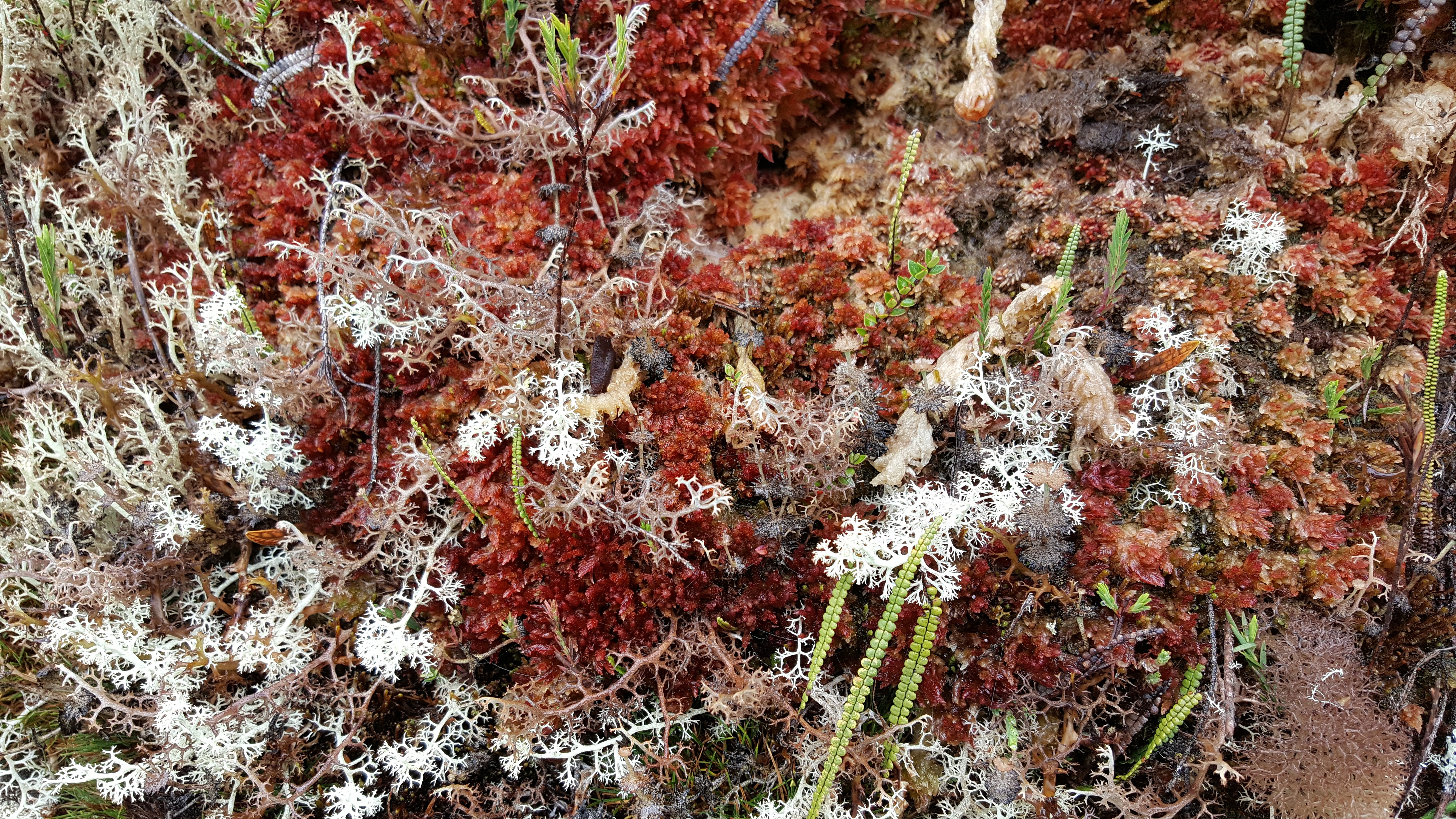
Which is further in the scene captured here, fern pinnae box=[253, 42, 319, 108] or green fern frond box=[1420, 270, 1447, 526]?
fern pinnae box=[253, 42, 319, 108]

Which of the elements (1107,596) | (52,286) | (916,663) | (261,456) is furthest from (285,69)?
(1107,596)

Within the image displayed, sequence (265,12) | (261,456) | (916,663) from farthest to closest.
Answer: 1. (265,12)
2. (261,456)
3. (916,663)

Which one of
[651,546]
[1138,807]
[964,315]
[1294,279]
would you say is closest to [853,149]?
[964,315]

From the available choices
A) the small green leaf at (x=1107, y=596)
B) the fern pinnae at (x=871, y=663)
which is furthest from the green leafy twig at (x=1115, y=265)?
the fern pinnae at (x=871, y=663)

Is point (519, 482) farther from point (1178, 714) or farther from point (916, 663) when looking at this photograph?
point (1178, 714)

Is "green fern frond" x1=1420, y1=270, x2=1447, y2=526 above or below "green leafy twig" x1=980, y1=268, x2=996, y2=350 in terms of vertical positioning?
below

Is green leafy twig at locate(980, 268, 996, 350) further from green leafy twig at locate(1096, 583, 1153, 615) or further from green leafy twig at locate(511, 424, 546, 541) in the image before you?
green leafy twig at locate(511, 424, 546, 541)

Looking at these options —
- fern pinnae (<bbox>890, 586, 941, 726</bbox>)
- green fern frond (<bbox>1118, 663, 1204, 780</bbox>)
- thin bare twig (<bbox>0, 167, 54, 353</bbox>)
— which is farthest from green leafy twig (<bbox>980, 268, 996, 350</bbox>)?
thin bare twig (<bbox>0, 167, 54, 353</bbox>)

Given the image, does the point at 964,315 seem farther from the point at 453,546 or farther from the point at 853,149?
the point at 453,546
